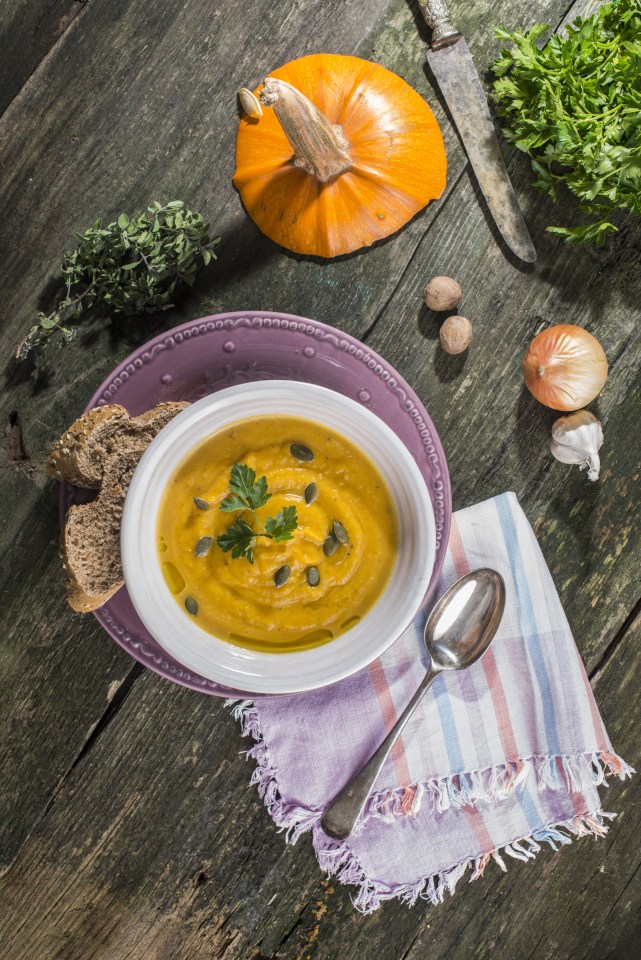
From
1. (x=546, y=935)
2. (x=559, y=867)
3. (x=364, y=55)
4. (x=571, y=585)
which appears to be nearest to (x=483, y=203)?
→ (x=364, y=55)

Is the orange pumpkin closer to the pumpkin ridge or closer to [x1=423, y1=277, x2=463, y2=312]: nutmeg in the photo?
the pumpkin ridge

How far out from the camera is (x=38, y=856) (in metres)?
2.14

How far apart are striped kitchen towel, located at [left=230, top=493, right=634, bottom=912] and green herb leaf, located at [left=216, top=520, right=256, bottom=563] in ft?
2.25

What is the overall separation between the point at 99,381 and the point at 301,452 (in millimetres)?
800

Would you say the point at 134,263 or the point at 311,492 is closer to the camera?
the point at 311,492

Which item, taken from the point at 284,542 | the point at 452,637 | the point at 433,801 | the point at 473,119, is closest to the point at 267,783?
the point at 433,801

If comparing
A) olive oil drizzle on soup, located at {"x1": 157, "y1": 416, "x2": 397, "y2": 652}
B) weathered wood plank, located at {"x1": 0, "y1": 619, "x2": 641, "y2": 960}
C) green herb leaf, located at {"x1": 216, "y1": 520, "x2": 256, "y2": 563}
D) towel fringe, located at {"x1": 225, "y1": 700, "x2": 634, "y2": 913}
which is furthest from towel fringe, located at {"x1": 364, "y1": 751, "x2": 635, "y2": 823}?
green herb leaf, located at {"x1": 216, "y1": 520, "x2": 256, "y2": 563}

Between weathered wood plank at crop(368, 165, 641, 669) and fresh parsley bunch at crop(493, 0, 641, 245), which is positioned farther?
weathered wood plank at crop(368, 165, 641, 669)

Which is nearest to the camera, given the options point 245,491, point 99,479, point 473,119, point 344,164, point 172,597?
point 245,491

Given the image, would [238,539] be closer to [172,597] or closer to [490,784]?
[172,597]

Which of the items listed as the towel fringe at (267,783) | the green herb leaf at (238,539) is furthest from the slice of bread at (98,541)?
the towel fringe at (267,783)

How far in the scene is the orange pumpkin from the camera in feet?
6.25

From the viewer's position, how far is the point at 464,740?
2.02 m

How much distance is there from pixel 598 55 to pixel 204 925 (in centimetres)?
271
